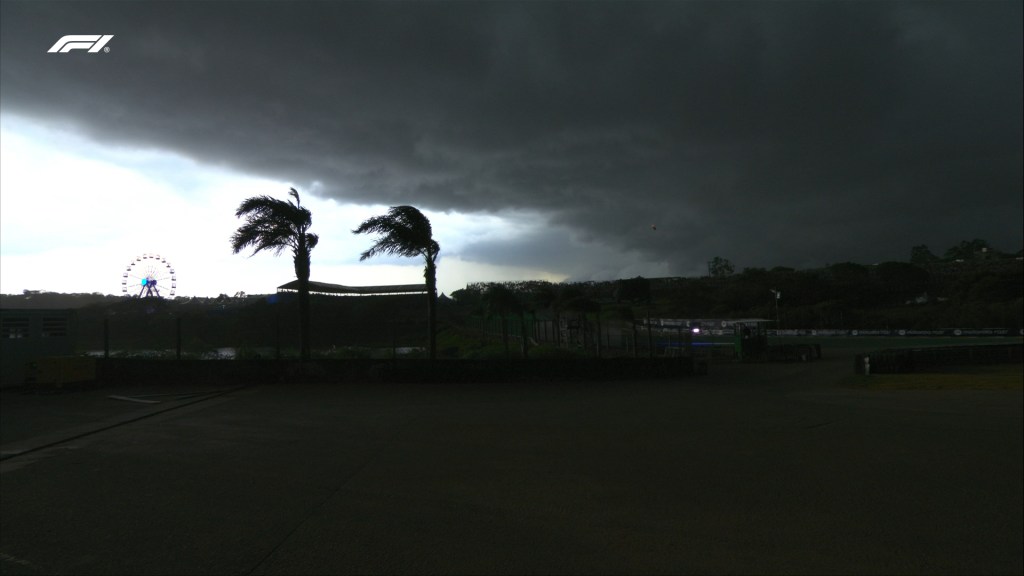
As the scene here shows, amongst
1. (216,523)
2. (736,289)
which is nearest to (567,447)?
(216,523)

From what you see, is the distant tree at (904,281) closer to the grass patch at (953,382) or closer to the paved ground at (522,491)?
the grass patch at (953,382)

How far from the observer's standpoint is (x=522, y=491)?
5.61m

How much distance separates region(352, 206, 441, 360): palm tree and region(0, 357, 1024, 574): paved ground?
5.82 m

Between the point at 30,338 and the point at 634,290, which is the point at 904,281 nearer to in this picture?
the point at 634,290

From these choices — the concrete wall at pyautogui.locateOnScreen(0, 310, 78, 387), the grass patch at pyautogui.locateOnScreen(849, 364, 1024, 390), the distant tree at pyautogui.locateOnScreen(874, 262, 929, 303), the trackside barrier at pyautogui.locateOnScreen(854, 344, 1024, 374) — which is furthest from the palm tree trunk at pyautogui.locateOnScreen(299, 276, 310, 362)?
the distant tree at pyautogui.locateOnScreen(874, 262, 929, 303)

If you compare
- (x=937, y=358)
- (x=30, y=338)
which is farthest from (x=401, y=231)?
(x=937, y=358)

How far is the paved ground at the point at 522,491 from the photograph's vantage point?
412cm

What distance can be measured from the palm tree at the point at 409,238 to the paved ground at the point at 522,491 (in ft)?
19.1

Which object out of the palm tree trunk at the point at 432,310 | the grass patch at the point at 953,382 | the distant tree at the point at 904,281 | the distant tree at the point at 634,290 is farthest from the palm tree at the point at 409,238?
the distant tree at the point at 634,290

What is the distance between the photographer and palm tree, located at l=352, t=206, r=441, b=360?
1600 centimetres

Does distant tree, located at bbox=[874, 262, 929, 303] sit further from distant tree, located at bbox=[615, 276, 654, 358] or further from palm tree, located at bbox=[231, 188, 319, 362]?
palm tree, located at bbox=[231, 188, 319, 362]

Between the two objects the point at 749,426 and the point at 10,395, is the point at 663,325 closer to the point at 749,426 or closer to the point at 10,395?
the point at 749,426

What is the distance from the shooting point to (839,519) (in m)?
4.79

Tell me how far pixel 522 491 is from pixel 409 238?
11.4 meters
